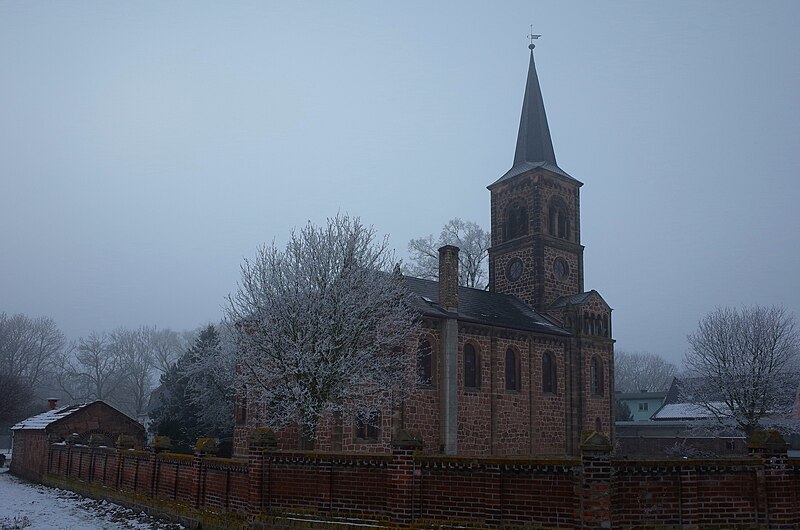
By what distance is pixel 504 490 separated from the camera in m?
11.7

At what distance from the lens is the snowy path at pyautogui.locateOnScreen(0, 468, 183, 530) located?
15.9 metres

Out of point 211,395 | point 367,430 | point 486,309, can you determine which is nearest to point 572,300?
point 486,309

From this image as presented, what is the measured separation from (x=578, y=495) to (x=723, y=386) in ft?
89.4

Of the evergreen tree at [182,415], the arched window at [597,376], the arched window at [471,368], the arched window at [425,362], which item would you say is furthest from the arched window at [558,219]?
the evergreen tree at [182,415]

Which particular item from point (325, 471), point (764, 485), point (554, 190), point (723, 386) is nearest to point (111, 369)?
point (554, 190)

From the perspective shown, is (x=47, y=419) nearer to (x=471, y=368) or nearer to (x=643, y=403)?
(x=471, y=368)

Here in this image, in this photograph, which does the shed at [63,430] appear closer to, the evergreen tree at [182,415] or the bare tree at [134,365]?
the evergreen tree at [182,415]

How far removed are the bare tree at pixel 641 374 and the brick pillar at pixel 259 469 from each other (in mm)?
84184

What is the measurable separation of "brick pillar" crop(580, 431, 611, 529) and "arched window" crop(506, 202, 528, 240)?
2806 cm

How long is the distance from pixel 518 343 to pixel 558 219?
10.4 metres

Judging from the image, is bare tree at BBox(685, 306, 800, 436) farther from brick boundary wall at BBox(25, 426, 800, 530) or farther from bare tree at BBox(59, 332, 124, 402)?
bare tree at BBox(59, 332, 124, 402)

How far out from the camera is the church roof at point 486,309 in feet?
95.5

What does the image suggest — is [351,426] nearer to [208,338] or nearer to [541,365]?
[541,365]

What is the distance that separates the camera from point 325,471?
13.5m
